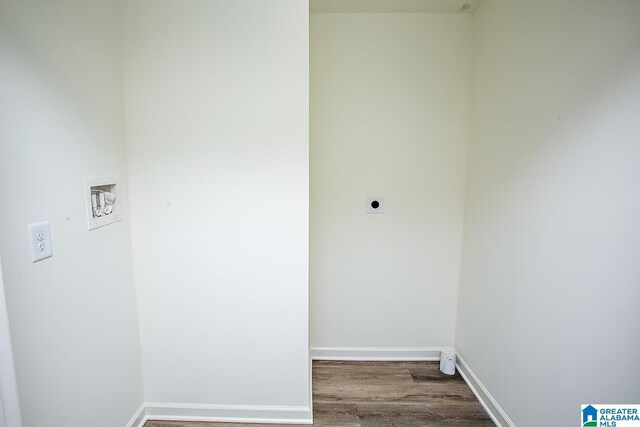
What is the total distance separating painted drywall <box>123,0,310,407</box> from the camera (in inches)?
56.1

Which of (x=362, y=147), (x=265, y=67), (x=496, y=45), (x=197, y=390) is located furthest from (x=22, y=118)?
(x=496, y=45)

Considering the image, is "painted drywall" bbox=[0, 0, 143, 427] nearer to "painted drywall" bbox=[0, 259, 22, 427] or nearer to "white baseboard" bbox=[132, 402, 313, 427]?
"painted drywall" bbox=[0, 259, 22, 427]

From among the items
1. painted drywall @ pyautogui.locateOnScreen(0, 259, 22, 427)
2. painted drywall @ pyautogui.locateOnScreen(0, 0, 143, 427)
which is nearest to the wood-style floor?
painted drywall @ pyautogui.locateOnScreen(0, 0, 143, 427)

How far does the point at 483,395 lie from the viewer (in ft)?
5.83

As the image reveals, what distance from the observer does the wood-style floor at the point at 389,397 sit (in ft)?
5.46

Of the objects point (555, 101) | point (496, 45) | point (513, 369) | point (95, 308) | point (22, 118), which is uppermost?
point (496, 45)

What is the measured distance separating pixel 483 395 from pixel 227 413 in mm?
1590

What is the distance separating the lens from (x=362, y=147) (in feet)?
6.63

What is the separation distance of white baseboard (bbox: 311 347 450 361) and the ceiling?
7.94 ft

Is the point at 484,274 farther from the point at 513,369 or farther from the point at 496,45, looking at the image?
the point at 496,45

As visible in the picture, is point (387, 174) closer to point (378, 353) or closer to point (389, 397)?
point (378, 353)

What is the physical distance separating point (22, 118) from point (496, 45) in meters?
2.27

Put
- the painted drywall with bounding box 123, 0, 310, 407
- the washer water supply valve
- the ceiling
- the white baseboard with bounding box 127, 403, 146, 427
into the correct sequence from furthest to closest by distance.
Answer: the ceiling → the white baseboard with bounding box 127, 403, 146, 427 → the painted drywall with bounding box 123, 0, 310, 407 → the washer water supply valve

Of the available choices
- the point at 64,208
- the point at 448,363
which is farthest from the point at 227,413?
the point at 448,363
